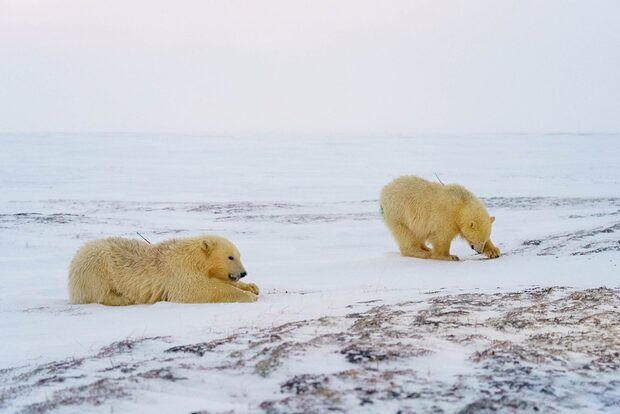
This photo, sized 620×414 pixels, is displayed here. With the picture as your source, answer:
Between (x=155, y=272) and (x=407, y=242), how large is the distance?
15.2ft

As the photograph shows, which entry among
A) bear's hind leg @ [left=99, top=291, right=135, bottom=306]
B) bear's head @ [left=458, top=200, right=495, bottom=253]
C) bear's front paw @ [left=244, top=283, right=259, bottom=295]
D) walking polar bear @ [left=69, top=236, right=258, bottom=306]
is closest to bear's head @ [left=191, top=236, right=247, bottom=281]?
walking polar bear @ [left=69, top=236, right=258, bottom=306]

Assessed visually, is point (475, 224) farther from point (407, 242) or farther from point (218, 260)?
point (218, 260)

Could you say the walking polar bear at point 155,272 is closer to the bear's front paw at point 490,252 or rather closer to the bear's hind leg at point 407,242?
the bear's hind leg at point 407,242

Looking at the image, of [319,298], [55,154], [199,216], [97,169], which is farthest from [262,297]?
[55,154]

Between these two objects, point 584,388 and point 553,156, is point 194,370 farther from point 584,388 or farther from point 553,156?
point 553,156

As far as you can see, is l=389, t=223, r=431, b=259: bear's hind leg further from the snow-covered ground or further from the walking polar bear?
the walking polar bear

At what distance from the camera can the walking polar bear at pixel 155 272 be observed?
7684 millimetres

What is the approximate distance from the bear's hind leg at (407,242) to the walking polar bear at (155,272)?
12.4 ft

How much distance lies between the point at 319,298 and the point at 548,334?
2.93 m

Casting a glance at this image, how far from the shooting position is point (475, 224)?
10258mm

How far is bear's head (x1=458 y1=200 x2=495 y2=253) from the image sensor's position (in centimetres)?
1025

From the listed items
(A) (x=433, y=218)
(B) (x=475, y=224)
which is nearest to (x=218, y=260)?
(A) (x=433, y=218)

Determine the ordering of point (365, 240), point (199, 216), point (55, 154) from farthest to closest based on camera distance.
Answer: point (55, 154) → point (199, 216) → point (365, 240)

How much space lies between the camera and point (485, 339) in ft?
14.9
